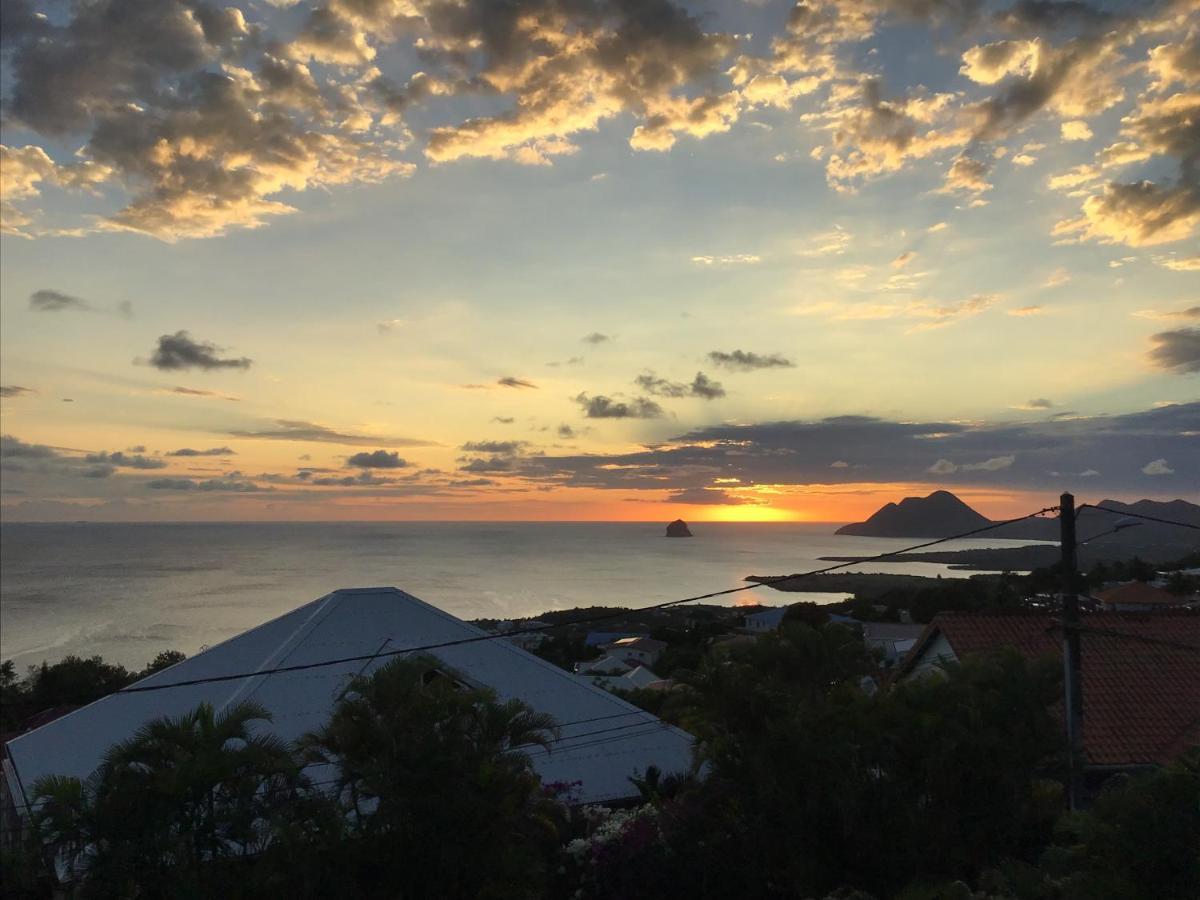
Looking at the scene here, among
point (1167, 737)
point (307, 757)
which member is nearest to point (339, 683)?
point (307, 757)

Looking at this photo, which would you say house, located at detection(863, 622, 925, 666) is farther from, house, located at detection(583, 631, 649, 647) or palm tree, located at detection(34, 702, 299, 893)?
palm tree, located at detection(34, 702, 299, 893)

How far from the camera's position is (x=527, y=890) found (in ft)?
37.2

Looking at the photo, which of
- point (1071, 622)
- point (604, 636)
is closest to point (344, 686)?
point (1071, 622)

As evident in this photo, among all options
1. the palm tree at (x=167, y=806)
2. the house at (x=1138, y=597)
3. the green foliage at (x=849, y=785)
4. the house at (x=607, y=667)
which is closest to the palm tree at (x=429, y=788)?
the palm tree at (x=167, y=806)

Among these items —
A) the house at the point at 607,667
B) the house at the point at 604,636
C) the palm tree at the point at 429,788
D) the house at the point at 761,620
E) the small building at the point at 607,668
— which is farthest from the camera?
the house at the point at 604,636

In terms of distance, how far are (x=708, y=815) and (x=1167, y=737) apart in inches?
454

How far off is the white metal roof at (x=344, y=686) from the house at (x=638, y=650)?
148 ft

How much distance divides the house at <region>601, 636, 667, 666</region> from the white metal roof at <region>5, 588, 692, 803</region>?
45.2 metres

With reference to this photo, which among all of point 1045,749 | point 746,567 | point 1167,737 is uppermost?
point 1045,749

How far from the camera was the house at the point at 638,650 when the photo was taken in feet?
229

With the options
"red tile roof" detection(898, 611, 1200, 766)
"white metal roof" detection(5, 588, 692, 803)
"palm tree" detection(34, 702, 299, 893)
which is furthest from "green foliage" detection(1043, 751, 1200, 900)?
"white metal roof" detection(5, 588, 692, 803)

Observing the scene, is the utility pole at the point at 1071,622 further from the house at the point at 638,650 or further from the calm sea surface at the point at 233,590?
the calm sea surface at the point at 233,590

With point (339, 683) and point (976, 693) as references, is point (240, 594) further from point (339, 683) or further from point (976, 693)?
point (976, 693)

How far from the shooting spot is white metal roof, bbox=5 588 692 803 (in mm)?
18484
